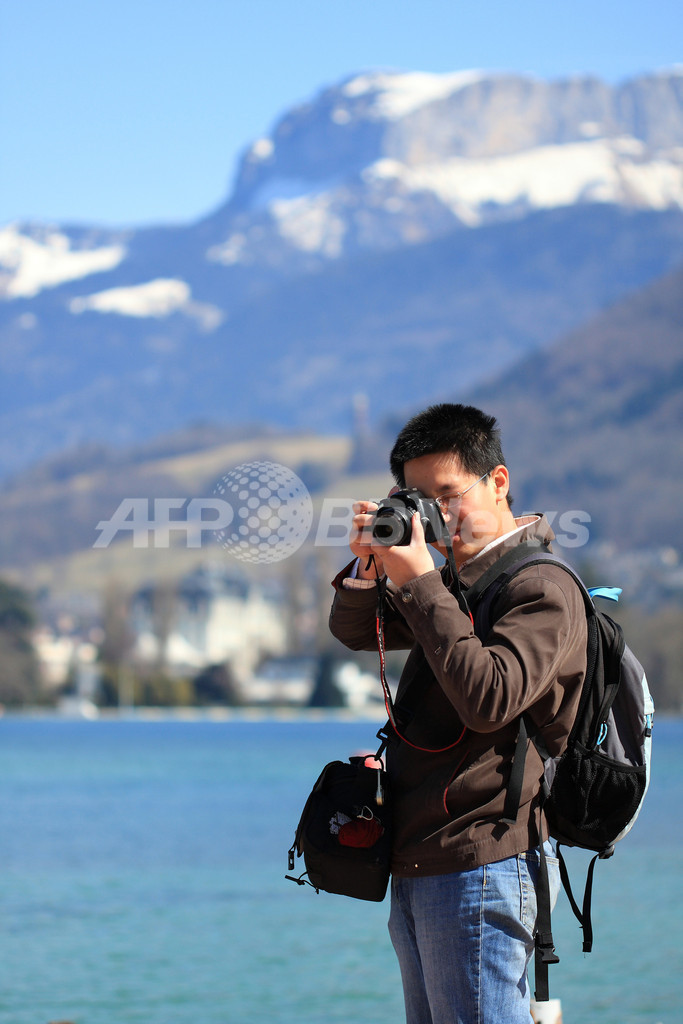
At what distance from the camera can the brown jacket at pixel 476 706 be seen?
322 cm

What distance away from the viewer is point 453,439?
3.60 m

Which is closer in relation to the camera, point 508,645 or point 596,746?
point 508,645

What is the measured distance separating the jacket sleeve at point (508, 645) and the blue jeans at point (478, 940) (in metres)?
0.40

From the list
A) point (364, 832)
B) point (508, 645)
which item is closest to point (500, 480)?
point (508, 645)

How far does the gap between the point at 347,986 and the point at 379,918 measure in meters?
4.65

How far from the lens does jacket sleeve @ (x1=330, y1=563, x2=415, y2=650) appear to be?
3.77 meters

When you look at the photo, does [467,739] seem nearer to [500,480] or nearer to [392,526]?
[392,526]

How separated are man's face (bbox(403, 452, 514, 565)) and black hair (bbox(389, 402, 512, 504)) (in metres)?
0.02

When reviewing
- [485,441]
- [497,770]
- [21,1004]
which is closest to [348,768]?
[497,770]

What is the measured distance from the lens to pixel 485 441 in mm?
3617

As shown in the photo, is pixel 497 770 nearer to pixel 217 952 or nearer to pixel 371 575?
pixel 371 575

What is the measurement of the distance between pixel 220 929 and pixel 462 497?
16.8m

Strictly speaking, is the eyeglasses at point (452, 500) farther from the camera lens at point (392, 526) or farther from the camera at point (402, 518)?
the camera lens at point (392, 526)

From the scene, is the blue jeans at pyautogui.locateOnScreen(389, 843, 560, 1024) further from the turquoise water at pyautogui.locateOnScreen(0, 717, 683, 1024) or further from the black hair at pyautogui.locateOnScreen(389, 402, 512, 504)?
the turquoise water at pyautogui.locateOnScreen(0, 717, 683, 1024)
